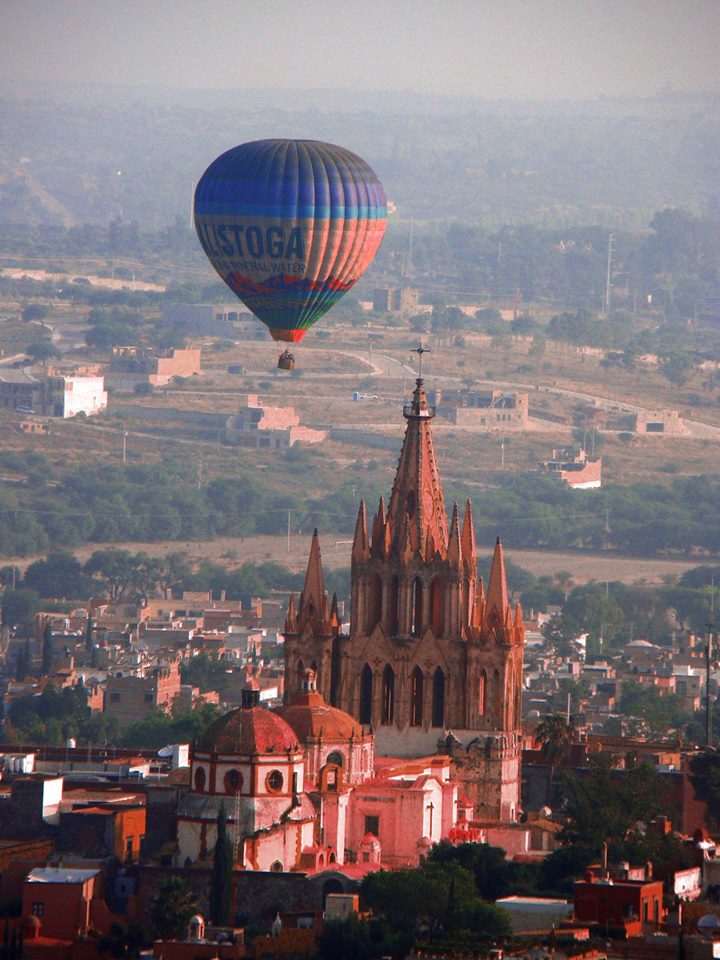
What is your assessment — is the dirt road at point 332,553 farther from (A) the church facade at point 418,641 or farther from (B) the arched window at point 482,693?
(B) the arched window at point 482,693

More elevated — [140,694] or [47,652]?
[47,652]

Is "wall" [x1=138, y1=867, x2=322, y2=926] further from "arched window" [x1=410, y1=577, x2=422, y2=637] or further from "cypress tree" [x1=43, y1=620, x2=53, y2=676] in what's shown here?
"cypress tree" [x1=43, y1=620, x2=53, y2=676]

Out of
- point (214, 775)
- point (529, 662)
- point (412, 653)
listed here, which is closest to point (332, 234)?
point (412, 653)

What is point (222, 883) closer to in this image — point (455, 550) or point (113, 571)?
point (455, 550)

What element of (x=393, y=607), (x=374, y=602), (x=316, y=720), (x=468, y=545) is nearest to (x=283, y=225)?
(x=374, y=602)

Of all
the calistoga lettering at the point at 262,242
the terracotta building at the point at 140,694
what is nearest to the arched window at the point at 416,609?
the calistoga lettering at the point at 262,242

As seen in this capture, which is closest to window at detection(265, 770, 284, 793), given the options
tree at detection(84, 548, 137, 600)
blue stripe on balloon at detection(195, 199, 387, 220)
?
blue stripe on balloon at detection(195, 199, 387, 220)

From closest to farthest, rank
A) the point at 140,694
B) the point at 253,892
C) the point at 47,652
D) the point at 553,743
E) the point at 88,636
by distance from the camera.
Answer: the point at 253,892 → the point at 553,743 → the point at 140,694 → the point at 47,652 → the point at 88,636
